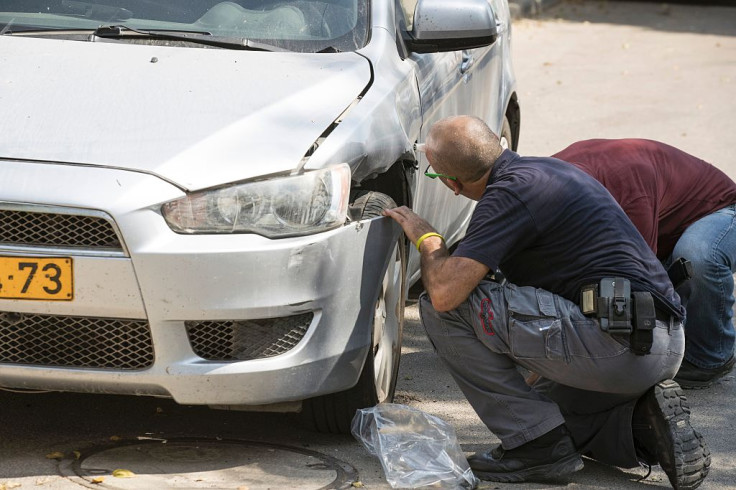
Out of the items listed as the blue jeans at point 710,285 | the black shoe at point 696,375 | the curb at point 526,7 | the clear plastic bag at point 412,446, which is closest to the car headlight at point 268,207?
the clear plastic bag at point 412,446

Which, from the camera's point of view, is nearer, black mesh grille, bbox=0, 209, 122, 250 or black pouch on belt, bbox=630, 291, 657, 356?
black mesh grille, bbox=0, 209, 122, 250

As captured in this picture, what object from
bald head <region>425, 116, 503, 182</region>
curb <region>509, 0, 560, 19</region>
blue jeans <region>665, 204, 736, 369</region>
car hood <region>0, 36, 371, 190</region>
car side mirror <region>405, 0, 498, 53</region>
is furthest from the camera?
curb <region>509, 0, 560, 19</region>

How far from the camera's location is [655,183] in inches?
176

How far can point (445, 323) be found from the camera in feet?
12.4

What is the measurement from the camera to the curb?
1580 centimetres

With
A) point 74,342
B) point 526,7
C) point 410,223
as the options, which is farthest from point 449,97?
point 526,7

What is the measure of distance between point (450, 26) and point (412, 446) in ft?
4.92

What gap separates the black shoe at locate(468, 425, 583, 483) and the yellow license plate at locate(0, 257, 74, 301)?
1390 mm

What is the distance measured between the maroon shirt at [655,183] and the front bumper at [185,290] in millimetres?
1222

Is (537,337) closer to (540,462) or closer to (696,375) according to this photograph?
(540,462)

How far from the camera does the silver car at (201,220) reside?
10.7 feet

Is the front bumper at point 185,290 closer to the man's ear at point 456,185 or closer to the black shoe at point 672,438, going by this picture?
the man's ear at point 456,185

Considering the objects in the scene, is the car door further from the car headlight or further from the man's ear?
the car headlight

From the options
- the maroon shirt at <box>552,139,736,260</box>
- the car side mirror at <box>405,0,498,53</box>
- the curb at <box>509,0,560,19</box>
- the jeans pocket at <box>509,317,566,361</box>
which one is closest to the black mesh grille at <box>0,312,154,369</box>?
the jeans pocket at <box>509,317,566,361</box>
